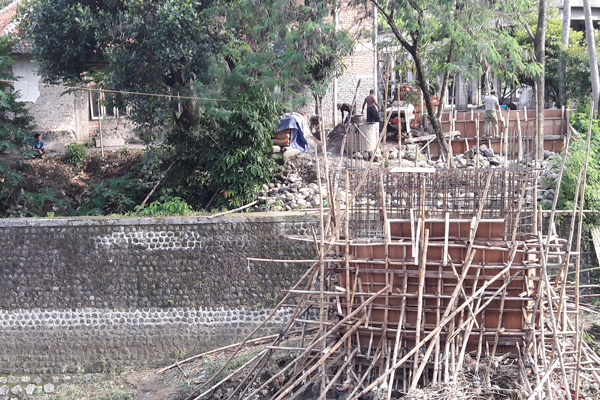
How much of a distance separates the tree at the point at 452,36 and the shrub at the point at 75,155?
861cm

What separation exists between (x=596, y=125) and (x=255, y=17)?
7.19 metres

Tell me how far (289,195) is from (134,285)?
391 centimetres

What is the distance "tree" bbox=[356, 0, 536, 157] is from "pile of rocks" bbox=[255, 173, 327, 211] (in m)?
Answer: 3.01

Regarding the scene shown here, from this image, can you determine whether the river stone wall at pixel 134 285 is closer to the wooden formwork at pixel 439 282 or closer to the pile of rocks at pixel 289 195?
the pile of rocks at pixel 289 195

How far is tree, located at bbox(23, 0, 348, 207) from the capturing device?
12547 mm

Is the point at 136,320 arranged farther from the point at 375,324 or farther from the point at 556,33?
the point at 556,33

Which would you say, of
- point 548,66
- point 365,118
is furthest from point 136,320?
point 548,66

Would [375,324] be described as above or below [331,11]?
below

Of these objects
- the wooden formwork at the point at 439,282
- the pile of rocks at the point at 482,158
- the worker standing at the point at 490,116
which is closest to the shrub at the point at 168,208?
the wooden formwork at the point at 439,282

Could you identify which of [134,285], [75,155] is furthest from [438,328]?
[75,155]

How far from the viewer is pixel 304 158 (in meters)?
15.4

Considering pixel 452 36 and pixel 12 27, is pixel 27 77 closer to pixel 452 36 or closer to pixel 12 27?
pixel 12 27

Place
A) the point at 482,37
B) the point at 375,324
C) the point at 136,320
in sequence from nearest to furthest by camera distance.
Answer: the point at 375,324 < the point at 136,320 < the point at 482,37

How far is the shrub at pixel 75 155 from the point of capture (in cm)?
1633
